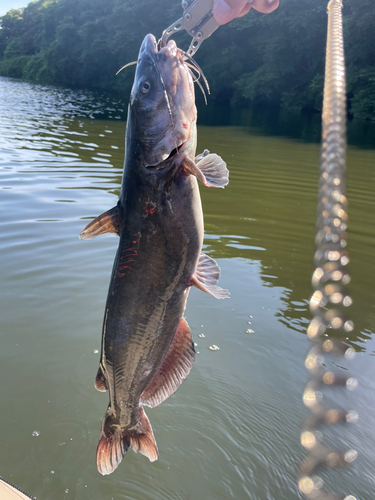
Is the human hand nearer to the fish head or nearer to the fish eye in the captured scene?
the fish head

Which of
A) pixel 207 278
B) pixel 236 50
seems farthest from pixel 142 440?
pixel 236 50

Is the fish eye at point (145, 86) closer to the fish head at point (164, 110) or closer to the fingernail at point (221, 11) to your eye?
the fish head at point (164, 110)

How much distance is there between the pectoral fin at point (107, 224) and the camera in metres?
2.10

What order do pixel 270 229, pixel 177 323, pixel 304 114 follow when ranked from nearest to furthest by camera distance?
pixel 177 323
pixel 270 229
pixel 304 114

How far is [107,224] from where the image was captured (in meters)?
2.13

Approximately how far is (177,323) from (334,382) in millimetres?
2481

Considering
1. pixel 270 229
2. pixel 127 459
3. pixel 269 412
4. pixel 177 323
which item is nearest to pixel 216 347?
pixel 269 412

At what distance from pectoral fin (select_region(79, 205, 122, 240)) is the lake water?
2.00m

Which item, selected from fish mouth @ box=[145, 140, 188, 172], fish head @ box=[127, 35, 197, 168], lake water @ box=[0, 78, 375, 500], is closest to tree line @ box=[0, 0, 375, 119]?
lake water @ box=[0, 78, 375, 500]

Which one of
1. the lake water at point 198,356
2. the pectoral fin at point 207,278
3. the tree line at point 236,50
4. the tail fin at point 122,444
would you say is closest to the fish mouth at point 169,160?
the pectoral fin at point 207,278

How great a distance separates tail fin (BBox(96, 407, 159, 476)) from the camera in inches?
94.7

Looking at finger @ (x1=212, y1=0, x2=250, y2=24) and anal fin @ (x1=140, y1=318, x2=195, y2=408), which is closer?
anal fin @ (x1=140, y1=318, x2=195, y2=408)

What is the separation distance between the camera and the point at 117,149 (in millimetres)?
13930

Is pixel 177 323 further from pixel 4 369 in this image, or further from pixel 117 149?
pixel 117 149
